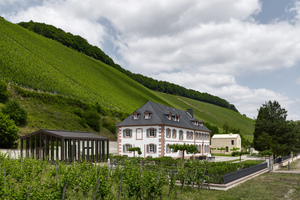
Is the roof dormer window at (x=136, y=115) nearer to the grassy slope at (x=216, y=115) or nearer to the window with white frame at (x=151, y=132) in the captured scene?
the window with white frame at (x=151, y=132)

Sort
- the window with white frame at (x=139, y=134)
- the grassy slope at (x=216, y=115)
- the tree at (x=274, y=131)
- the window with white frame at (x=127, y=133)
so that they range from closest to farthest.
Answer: the tree at (x=274, y=131) → the window with white frame at (x=139, y=134) → the window with white frame at (x=127, y=133) → the grassy slope at (x=216, y=115)

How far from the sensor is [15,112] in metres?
51.2

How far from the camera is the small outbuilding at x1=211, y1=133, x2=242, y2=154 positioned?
78.4 metres

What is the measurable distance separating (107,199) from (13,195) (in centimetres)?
432

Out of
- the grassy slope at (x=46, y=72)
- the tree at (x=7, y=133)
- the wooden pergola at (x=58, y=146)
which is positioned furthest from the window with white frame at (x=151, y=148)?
the grassy slope at (x=46, y=72)

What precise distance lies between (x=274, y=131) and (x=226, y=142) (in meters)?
39.7

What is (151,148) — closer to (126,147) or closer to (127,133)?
(126,147)

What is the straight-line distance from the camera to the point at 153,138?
44.7 meters

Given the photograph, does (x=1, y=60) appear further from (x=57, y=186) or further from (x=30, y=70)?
(x=57, y=186)

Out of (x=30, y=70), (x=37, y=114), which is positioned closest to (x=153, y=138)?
(x=37, y=114)

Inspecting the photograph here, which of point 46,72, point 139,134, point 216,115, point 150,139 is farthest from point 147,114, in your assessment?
point 216,115

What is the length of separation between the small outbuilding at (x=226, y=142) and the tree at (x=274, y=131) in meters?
36.4

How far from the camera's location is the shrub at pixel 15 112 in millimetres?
50594

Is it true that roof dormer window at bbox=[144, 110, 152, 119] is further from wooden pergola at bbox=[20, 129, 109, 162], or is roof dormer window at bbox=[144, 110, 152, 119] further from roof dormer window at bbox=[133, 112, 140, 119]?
wooden pergola at bbox=[20, 129, 109, 162]
